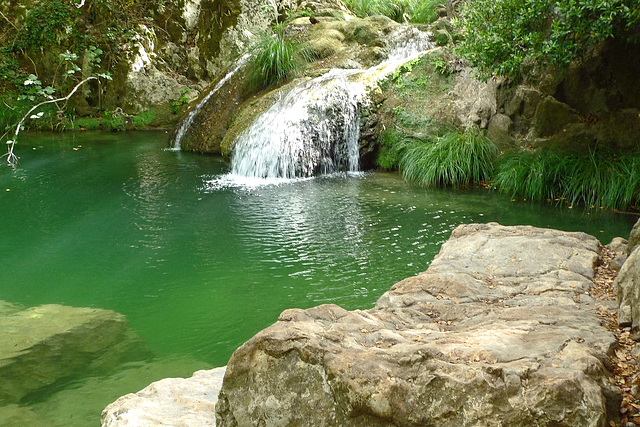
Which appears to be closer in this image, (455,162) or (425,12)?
(455,162)

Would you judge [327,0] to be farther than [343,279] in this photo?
Yes

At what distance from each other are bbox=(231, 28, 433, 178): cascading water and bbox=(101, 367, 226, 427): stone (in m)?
7.12

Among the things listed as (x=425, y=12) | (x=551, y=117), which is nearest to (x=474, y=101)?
(x=551, y=117)

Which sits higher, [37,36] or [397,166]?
[37,36]

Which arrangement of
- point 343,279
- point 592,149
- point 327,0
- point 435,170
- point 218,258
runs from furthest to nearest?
point 327,0 < point 435,170 < point 592,149 < point 218,258 < point 343,279

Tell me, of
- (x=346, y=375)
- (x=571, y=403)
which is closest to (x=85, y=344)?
(x=346, y=375)

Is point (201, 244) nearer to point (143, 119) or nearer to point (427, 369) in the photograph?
point (427, 369)

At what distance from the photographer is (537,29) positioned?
695 cm

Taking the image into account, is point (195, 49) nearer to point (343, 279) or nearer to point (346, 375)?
point (343, 279)

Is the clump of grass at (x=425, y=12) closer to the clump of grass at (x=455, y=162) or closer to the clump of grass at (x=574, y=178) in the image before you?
the clump of grass at (x=455, y=162)

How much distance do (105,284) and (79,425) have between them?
2.24 meters

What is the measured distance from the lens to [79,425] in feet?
10.6

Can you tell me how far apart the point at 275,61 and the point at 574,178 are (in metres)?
6.79

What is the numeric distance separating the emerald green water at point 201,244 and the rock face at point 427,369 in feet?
5.10
